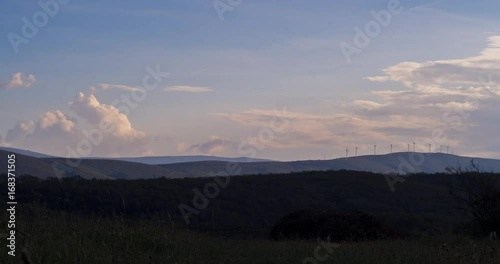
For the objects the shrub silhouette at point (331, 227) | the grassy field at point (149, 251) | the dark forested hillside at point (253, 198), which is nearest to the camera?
the grassy field at point (149, 251)

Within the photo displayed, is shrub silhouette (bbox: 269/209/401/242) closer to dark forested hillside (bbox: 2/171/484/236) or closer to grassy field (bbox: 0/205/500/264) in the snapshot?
grassy field (bbox: 0/205/500/264)

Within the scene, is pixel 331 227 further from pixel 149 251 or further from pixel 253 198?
pixel 253 198

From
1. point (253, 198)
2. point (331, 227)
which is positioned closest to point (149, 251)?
point (331, 227)

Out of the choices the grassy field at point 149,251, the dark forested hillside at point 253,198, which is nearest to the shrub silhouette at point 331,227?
the grassy field at point 149,251

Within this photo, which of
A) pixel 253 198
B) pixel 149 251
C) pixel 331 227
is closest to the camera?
pixel 149 251

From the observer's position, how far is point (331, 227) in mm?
18984

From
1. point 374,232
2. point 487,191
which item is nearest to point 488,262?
point 374,232

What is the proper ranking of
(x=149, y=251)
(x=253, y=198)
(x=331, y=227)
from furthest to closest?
(x=253, y=198)
(x=331, y=227)
(x=149, y=251)

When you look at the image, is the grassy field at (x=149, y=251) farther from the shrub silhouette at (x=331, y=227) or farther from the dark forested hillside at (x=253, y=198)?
the dark forested hillside at (x=253, y=198)

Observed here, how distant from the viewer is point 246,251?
11188 millimetres

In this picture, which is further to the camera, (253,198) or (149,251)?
(253,198)

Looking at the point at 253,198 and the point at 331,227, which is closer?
the point at 331,227

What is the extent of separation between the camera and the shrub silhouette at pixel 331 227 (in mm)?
18328

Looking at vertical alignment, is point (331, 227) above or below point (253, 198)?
below
